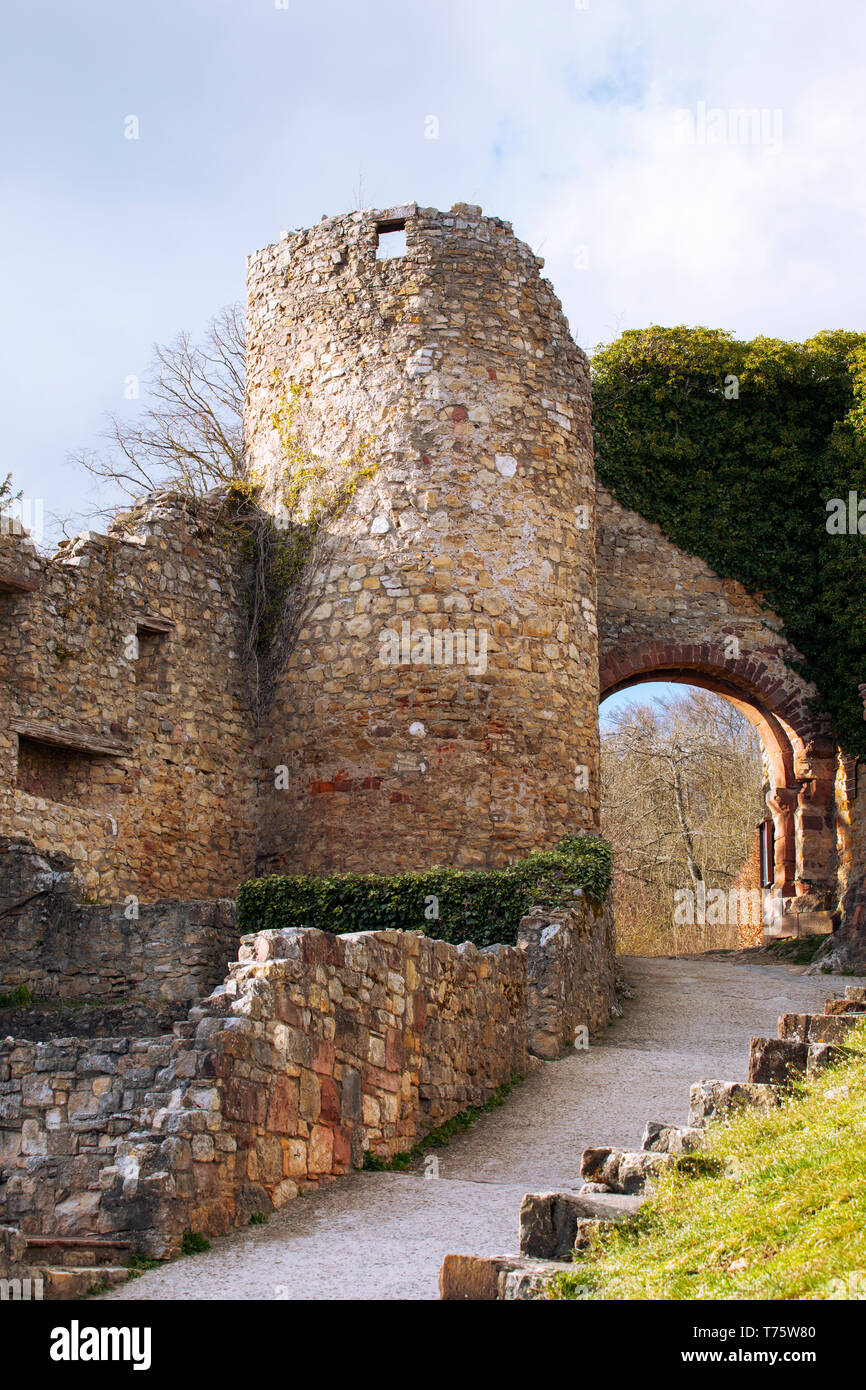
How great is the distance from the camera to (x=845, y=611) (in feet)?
61.0

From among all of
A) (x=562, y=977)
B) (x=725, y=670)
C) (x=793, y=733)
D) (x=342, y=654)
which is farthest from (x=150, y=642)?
(x=793, y=733)

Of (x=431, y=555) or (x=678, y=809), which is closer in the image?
(x=431, y=555)

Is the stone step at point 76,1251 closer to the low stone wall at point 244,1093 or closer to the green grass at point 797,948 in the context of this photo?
the low stone wall at point 244,1093

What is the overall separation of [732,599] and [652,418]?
8.83 feet

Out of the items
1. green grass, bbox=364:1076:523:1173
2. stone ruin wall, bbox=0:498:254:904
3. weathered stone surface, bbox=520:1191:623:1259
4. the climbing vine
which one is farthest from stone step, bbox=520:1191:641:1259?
the climbing vine

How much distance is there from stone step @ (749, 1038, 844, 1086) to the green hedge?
17.8ft

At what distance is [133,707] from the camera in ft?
46.2

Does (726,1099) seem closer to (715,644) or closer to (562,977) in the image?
(562,977)

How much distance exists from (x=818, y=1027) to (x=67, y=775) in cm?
808

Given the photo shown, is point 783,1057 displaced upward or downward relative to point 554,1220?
upward

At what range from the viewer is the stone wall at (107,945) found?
10914mm
